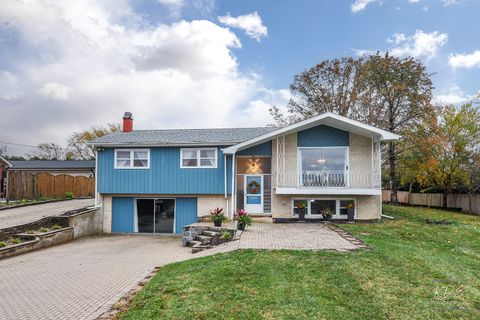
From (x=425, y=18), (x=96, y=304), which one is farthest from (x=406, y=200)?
(x=96, y=304)

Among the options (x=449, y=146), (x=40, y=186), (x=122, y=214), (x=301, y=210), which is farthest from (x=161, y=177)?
(x=449, y=146)

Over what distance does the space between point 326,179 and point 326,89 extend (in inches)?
663

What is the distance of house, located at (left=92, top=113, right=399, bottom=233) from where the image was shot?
605 inches

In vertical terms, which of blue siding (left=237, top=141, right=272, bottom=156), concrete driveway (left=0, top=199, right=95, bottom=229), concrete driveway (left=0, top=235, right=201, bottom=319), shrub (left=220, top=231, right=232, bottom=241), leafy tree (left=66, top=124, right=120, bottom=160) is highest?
leafy tree (left=66, top=124, right=120, bottom=160)

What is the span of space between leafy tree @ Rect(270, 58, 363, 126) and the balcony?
47.7 feet

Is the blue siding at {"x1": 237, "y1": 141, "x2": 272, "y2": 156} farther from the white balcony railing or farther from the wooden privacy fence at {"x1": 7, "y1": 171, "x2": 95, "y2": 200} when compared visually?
the wooden privacy fence at {"x1": 7, "y1": 171, "x2": 95, "y2": 200}

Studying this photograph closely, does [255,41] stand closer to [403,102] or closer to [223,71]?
[223,71]

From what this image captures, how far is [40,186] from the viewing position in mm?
23172

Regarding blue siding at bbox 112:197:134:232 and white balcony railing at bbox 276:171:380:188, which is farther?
blue siding at bbox 112:197:134:232

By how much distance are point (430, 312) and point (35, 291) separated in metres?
7.61

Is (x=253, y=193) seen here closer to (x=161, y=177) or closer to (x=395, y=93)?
(x=161, y=177)

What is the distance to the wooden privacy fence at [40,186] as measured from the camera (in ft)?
72.6

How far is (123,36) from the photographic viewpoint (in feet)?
52.6

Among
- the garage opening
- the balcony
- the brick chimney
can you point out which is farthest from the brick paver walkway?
the brick chimney
